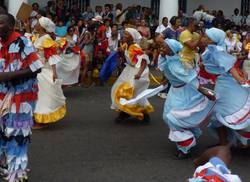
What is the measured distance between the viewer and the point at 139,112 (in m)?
9.39

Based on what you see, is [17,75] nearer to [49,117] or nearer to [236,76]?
[236,76]

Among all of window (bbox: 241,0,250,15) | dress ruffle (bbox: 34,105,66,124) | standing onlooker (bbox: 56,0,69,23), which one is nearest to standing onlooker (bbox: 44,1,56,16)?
standing onlooker (bbox: 56,0,69,23)

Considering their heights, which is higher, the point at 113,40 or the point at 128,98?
the point at 113,40

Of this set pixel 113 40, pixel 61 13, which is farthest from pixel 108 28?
pixel 61 13

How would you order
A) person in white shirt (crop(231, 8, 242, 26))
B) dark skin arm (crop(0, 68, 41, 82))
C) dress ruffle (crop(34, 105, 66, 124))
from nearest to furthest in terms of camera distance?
dark skin arm (crop(0, 68, 41, 82)) → dress ruffle (crop(34, 105, 66, 124)) → person in white shirt (crop(231, 8, 242, 26))

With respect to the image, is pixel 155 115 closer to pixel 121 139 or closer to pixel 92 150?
pixel 121 139

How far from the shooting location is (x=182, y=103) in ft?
24.5

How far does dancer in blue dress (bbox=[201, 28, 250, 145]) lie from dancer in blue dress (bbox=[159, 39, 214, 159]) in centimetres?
18

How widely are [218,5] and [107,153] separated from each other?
629 inches

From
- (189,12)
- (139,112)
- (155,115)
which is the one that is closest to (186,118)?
(139,112)

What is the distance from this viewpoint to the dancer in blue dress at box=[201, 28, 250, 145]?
23.5ft

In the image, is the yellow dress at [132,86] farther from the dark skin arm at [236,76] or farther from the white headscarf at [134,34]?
the dark skin arm at [236,76]

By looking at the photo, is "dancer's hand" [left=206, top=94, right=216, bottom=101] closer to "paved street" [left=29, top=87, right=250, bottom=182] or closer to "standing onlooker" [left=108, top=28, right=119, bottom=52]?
"paved street" [left=29, top=87, right=250, bottom=182]

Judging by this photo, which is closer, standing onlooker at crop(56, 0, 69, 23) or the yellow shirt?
the yellow shirt
